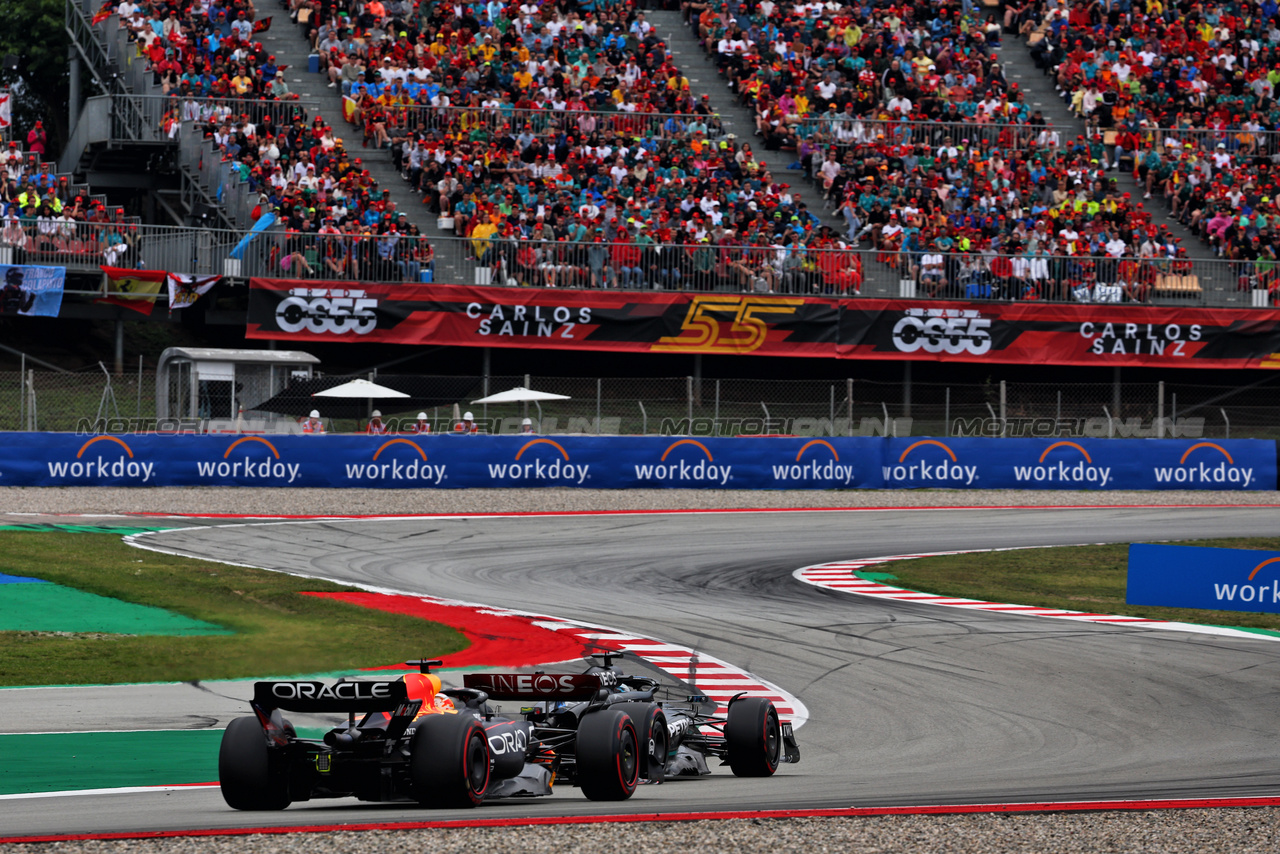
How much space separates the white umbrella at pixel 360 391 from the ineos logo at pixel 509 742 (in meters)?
20.0

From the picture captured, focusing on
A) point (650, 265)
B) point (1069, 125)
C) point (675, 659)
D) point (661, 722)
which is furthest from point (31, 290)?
point (1069, 125)

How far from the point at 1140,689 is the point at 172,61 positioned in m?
30.0

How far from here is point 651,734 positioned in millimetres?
8445

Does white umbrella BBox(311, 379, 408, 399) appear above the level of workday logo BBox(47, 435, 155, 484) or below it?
above

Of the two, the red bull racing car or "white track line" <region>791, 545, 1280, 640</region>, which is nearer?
the red bull racing car

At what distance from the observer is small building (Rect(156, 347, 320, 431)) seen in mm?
28578

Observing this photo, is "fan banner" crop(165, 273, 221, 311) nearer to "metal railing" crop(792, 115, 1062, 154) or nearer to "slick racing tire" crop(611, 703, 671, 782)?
"metal railing" crop(792, 115, 1062, 154)

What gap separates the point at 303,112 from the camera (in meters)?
35.0

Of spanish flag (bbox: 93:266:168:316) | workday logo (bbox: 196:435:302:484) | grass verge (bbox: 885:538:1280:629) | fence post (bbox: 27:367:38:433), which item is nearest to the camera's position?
grass verge (bbox: 885:538:1280:629)

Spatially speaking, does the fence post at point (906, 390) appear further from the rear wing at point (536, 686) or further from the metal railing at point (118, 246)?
the rear wing at point (536, 686)

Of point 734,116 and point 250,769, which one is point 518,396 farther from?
point 250,769

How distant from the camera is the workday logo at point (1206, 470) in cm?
2988

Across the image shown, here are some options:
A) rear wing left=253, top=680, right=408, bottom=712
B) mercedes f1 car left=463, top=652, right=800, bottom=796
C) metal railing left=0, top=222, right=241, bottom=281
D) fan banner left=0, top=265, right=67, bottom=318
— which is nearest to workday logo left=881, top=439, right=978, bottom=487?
metal railing left=0, top=222, right=241, bottom=281

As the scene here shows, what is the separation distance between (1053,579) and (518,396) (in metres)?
11.2
